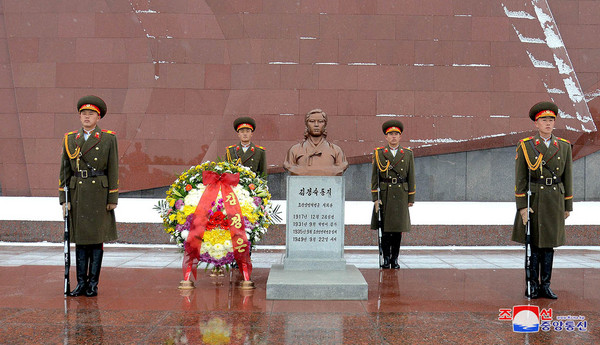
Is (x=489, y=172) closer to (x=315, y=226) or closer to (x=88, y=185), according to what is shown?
(x=315, y=226)

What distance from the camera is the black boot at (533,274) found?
521 centimetres

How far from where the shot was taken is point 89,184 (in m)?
5.14

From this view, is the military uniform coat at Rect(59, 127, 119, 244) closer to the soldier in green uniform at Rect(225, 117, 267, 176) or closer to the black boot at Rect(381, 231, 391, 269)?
the soldier in green uniform at Rect(225, 117, 267, 176)

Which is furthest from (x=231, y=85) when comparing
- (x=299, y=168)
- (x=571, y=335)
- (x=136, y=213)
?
(x=571, y=335)

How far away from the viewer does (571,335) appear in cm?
391

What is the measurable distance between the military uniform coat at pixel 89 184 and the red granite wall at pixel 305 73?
5.87 m

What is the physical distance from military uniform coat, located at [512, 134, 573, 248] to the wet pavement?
669 mm

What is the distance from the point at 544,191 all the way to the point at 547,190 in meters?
0.03

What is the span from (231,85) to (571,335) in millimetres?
8573

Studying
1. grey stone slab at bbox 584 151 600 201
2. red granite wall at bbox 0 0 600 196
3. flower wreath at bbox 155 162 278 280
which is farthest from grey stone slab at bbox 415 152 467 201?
flower wreath at bbox 155 162 278 280

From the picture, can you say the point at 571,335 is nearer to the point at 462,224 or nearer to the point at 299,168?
the point at 299,168

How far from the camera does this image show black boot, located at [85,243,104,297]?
517 cm

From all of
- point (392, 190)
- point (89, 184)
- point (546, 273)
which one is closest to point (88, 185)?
point (89, 184)

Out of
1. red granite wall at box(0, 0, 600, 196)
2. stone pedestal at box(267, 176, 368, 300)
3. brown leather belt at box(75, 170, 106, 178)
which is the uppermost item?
red granite wall at box(0, 0, 600, 196)
